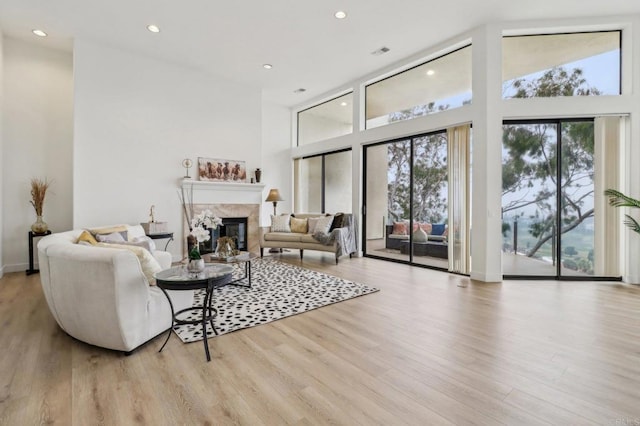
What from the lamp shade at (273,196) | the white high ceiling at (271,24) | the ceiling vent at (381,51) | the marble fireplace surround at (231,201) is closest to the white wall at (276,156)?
the lamp shade at (273,196)

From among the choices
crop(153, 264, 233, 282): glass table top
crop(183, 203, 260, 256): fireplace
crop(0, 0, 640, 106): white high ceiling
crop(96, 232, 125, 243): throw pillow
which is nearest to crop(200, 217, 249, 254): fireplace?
crop(183, 203, 260, 256): fireplace

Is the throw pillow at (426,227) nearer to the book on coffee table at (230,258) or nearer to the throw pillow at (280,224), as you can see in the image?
the throw pillow at (280,224)

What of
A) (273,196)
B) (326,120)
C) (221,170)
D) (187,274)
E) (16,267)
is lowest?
(16,267)

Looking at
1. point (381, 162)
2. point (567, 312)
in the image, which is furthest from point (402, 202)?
point (567, 312)

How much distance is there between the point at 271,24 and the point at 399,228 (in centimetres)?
409

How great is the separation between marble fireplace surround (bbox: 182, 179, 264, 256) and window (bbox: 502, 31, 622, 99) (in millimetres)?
5023

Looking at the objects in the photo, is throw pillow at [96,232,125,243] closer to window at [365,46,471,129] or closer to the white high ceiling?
the white high ceiling

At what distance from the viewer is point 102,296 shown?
7.23 ft

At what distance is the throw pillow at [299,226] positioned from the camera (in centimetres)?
651

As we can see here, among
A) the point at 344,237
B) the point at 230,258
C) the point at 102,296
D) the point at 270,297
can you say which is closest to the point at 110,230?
the point at 230,258

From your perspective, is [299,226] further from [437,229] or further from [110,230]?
[110,230]

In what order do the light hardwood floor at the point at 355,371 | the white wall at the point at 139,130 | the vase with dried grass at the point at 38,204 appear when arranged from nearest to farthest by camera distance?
the light hardwood floor at the point at 355,371, the vase with dried grass at the point at 38,204, the white wall at the point at 139,130

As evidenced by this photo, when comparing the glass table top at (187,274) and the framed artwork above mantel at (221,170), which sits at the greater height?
the framed artwork above mantel at (221,170)

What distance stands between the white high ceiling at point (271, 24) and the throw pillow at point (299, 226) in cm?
309
